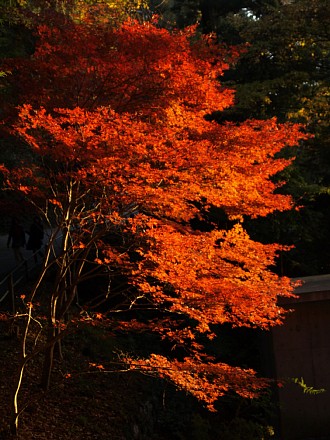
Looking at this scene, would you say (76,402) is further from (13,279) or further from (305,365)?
(305,365)

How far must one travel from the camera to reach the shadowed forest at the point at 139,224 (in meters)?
10.5

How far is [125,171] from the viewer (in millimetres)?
10367

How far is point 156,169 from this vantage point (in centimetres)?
1025

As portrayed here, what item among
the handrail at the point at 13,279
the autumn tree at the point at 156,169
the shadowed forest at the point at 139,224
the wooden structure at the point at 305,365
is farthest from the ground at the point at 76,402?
the wooden structure at the point at 305,365

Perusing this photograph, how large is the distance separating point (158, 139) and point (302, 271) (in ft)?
40.3

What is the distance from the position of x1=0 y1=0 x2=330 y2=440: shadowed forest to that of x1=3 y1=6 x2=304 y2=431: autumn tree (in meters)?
0.04

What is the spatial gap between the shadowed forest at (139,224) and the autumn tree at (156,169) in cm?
4

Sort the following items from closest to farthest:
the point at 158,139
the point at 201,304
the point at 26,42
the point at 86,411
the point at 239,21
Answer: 1. the point at 158,139
2. the point at 201,304
3. the point at 86,411
4. the point at 26,42
5. the point at 239,21

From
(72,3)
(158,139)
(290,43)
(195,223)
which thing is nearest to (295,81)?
(290,43)

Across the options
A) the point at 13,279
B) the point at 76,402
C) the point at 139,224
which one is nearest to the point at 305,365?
the point at 76,402

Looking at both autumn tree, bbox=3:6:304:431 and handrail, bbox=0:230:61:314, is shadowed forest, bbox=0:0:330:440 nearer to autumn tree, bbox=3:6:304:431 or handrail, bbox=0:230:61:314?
autumn tree, bbox=3:6:304:431

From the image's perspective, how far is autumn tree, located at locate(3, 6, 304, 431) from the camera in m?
10.2

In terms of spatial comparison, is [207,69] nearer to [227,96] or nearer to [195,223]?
[227,96]

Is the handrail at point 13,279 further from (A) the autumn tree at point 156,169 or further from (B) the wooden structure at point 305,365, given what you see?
(B) the wooden structure at point 305,365
